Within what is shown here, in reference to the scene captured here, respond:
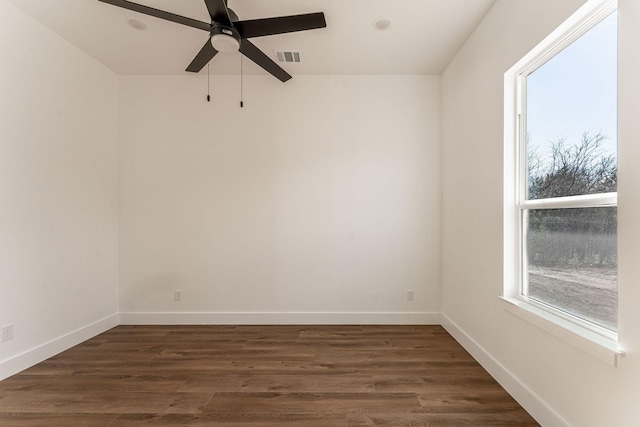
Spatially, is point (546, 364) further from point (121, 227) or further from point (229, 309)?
point (121, 227)

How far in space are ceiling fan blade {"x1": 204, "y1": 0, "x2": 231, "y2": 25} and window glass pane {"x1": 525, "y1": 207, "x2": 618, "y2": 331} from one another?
231 centimetres

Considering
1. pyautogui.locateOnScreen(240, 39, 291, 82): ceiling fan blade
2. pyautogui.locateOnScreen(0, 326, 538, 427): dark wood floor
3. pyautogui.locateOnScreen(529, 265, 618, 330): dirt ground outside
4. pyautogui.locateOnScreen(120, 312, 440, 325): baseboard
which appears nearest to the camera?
pyautogui.locateOnScreen(529, 265, 618, 330): dirt ground outside

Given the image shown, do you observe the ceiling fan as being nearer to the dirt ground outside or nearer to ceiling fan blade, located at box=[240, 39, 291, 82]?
ceiling fan blade, located at box=[240, 39, 291, 82]

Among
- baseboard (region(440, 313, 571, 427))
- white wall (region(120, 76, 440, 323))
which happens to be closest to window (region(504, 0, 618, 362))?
baseboard (region(440, 313, 571, 427))

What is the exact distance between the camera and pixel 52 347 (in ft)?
8.57

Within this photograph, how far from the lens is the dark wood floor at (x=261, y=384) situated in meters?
1.81

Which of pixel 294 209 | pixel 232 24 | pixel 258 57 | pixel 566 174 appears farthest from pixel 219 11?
pixel 566 174

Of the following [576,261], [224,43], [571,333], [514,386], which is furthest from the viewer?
[224,43]

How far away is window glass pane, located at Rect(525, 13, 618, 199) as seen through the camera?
1463mm

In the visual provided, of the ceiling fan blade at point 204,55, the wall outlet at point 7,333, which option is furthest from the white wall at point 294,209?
the wall outlet at point 7,333

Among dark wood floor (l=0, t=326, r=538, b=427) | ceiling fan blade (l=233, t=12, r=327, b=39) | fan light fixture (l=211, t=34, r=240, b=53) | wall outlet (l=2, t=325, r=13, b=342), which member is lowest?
dark wood floor (l=0, t=326, r=538, b=427)

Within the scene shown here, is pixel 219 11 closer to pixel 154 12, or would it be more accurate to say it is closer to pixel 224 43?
pixel 224 43

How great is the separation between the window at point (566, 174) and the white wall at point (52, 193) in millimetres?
3672

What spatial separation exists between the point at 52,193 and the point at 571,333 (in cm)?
384
